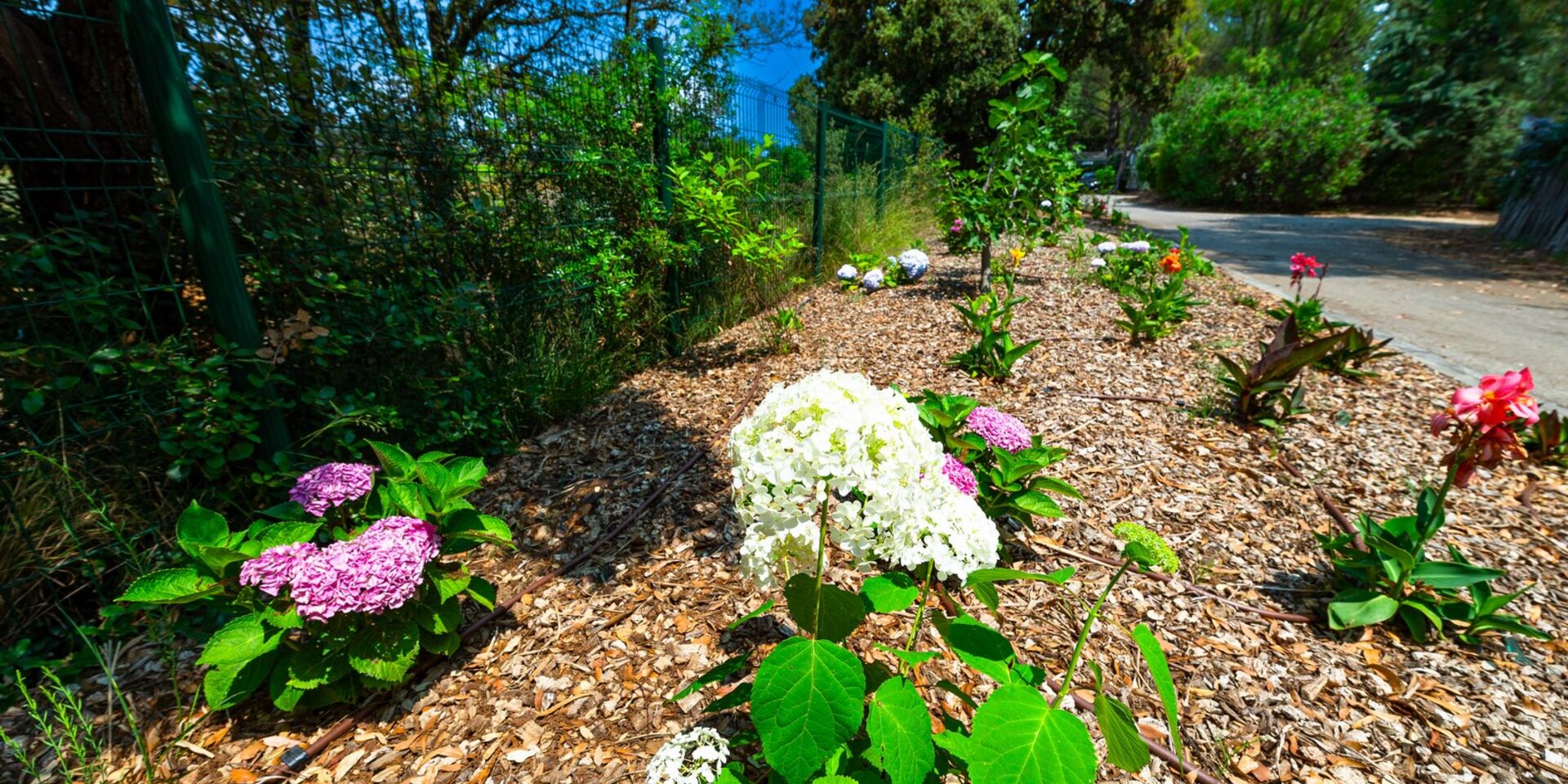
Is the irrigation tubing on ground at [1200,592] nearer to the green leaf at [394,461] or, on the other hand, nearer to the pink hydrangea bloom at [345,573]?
the pink hydrangea bloom at [345,573]

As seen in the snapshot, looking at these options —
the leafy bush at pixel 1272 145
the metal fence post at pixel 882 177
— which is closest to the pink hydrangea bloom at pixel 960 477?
the metal fence post at pixel 882 177

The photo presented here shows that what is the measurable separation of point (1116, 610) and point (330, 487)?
7.92 feet

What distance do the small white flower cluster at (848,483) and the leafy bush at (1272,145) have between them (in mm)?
22578

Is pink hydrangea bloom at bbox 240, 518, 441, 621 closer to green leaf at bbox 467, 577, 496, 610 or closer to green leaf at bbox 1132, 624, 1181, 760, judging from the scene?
green leaf at bbox 467, 577, 496, 610

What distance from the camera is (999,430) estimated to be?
2105mm

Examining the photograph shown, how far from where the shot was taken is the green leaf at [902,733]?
0.90 meters

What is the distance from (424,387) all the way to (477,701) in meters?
1.42

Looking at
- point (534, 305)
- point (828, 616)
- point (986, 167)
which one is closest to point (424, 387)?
point (534, 305)

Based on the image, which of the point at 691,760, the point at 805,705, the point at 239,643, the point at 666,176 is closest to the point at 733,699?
the point at 691,760

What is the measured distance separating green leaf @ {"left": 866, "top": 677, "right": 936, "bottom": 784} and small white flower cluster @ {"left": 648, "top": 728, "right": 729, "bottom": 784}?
356 millimetres

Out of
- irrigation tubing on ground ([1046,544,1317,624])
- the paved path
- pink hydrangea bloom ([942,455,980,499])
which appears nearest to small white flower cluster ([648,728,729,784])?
pink hydrangea bloom ([942,455,980,499])

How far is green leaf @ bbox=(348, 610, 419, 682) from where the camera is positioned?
1.47 m

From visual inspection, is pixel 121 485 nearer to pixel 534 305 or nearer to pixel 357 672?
pixel 357 672

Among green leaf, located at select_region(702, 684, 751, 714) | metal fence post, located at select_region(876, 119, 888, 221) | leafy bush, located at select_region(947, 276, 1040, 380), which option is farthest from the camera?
metal fence post, located at select_region(876, 119, 888, 221)
